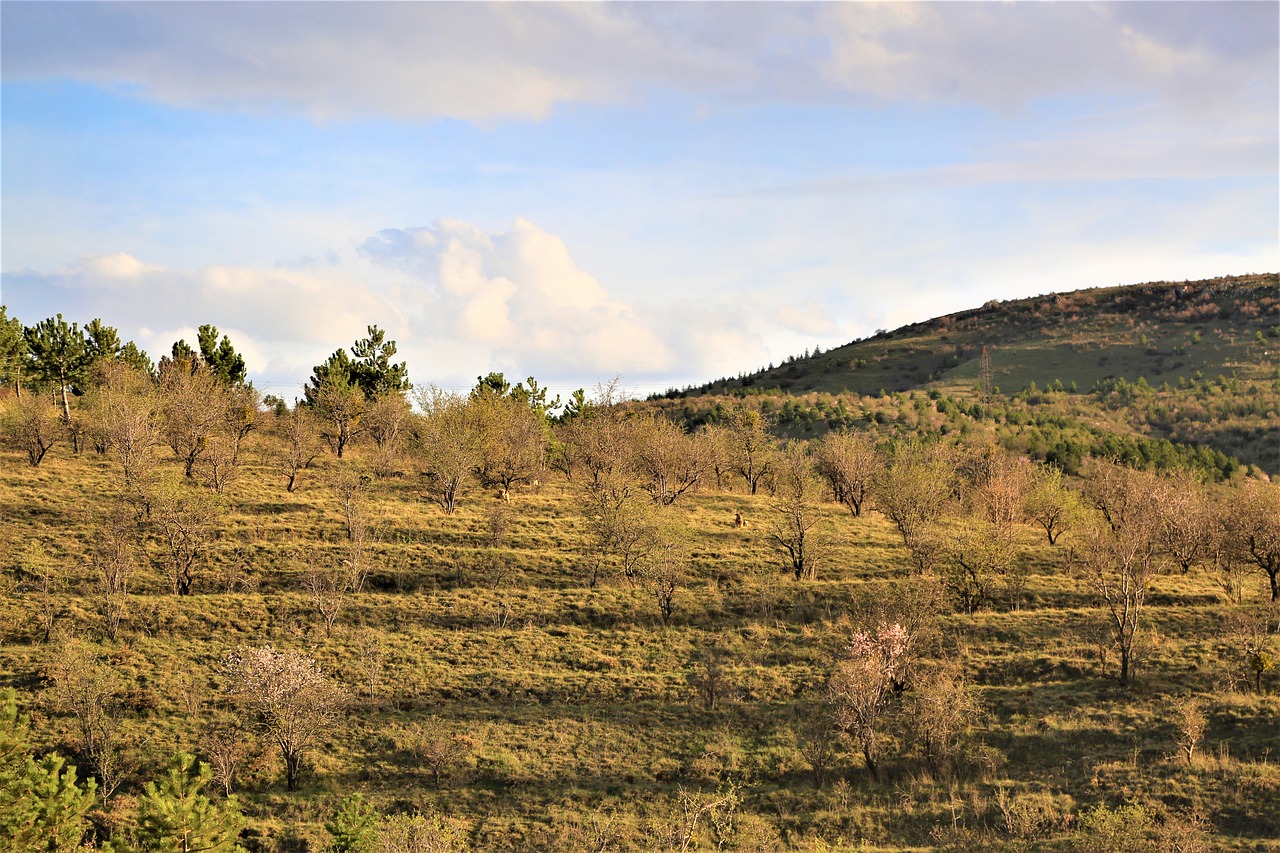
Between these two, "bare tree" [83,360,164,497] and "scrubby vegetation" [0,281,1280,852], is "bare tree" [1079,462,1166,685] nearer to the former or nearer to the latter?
"scrubby vegetation" [0,281,1280,852]

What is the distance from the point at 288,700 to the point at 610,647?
54.6 feet

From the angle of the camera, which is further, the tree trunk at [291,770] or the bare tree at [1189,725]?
the tree trunk at [291,770]

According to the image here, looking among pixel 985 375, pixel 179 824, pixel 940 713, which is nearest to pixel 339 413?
pixel 179 824

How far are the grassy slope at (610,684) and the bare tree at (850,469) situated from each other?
10.8 m

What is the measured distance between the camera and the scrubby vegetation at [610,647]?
32844 mm

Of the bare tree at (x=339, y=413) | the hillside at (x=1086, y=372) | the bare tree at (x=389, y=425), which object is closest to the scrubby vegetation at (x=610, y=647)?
the bare tree at (x=389, y=425)

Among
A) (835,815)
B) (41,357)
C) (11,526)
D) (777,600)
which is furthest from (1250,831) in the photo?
(41,357)

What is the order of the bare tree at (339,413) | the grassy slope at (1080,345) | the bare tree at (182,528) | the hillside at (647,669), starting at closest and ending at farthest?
1. the hillside at (647,669)
2. the bare tree at (182,528)
3. the bare tree at (339,413)
4. the grassy slope at (1080,345)

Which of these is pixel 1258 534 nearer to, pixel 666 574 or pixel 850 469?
pixel 850 469

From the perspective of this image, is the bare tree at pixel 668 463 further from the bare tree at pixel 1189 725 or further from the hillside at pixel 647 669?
the bare tree at pixel 1189 725

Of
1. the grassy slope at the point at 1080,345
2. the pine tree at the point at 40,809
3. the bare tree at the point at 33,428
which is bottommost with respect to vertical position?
the pine tree at the point at 40,809

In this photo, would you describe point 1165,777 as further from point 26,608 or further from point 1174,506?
point 26,608

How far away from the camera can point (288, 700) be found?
37000 millimetres

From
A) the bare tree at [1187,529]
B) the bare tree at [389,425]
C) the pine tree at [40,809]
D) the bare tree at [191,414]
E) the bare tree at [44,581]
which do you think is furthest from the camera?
the bare tree at [389,425]
